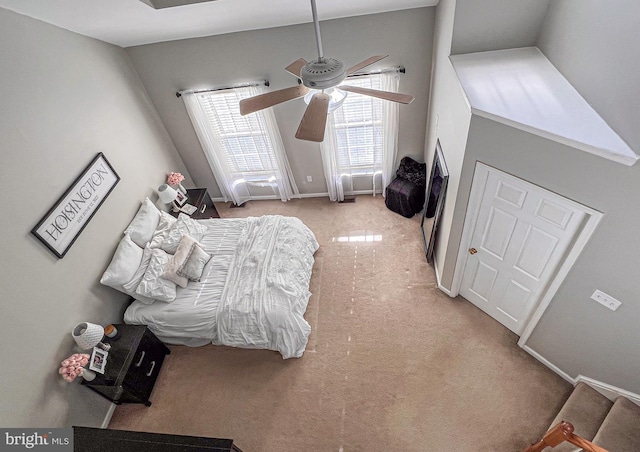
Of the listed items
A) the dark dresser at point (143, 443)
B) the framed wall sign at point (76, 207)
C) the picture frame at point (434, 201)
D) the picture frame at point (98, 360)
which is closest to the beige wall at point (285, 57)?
the picture frame at point (434, 201)

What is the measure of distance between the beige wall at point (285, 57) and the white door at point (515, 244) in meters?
1.81

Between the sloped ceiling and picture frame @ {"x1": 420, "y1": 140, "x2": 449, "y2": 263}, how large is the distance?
157cm

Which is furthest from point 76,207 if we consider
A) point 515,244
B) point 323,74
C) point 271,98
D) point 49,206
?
point 515,244

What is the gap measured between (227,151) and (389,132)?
7.54 ft

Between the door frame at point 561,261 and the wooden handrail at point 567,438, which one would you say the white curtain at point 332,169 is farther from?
the wooden handrail at point 567,438

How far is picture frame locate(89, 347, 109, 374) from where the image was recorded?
2.70 metres

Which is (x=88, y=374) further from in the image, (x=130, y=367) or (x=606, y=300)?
(x=606, y=300)

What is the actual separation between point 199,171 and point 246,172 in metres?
0.74

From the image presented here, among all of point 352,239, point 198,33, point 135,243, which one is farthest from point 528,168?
point 135,243

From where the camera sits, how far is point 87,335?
107 inches

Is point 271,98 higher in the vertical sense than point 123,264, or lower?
higher

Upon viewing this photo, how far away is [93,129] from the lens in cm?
330

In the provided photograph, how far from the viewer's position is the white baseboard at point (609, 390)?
244 cm

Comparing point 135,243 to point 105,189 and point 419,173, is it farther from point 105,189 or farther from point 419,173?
point 419,173
